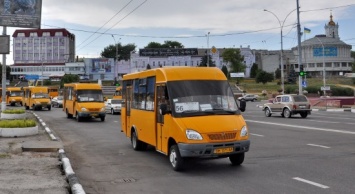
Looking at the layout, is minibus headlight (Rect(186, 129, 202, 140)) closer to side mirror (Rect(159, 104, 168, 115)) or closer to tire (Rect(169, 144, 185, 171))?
tire (Rect(169, 144, 185, 171))

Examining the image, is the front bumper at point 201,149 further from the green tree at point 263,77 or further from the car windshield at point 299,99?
the green tree at point 263,77

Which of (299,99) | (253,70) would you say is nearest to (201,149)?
(299,99)

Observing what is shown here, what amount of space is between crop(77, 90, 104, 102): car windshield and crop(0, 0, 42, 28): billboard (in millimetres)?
4993

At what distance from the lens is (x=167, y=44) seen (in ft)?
509

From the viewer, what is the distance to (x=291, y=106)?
94.8ft

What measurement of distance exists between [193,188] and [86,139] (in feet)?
31.2

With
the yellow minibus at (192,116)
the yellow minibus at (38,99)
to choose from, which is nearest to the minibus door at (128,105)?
the yellow minibus at (192,116)

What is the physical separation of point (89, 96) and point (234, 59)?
109 m

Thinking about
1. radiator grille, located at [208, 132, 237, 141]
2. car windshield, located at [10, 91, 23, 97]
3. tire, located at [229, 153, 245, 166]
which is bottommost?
tire, located at [229, 153, 245, 166]

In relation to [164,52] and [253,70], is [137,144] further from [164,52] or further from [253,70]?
[253,70]

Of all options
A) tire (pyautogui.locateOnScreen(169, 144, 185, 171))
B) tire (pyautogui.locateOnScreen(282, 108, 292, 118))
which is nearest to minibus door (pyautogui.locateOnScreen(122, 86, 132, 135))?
tire (pyautogui.locateOnScreen(169, 144, 185, 171))

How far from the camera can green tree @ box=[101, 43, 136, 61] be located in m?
150

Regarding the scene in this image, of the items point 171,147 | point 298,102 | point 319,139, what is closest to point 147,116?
point 171,147

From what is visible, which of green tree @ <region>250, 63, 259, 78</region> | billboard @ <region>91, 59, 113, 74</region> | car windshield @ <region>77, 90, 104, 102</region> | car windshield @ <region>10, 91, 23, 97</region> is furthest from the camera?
green tree @ <region>250, 63, 259, 78</region>
